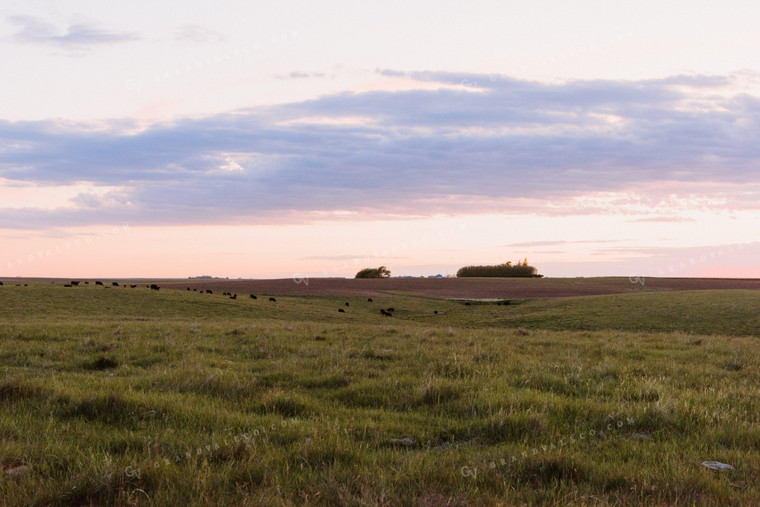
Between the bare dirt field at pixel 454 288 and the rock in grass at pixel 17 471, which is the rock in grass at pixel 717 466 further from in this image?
the bare dirt field at pixel 454 288

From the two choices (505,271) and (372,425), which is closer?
(372,425)

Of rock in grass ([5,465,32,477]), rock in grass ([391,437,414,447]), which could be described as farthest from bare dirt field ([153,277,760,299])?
rock in grass ([5,465,32,477])

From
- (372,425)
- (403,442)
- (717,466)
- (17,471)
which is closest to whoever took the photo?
(17,471)

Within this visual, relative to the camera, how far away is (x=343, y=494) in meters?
4.73

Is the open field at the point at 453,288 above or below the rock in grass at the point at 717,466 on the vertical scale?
below

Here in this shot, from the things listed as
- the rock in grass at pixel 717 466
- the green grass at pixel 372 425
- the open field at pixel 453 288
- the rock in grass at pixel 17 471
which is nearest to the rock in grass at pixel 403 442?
the green grass at pixel 372 425

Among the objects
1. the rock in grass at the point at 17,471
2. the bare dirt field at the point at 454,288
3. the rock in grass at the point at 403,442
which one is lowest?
the bare dirt field at the point at 454,288

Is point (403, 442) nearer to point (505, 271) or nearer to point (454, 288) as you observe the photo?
point (454, 288)

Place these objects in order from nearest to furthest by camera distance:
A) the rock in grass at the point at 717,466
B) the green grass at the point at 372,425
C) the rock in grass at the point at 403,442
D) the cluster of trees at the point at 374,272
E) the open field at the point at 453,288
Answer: the green grass at the point at 372,425
the rock in grass at the point at 717,466
the rock in grass at the point at 403,442
the open field at the point at 453,288
the cluster of trees at the point at 374,272

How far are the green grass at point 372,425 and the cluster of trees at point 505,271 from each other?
11373 cm

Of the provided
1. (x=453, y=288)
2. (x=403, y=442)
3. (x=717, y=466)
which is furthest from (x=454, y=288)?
(x=717, y=466)

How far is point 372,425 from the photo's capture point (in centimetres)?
707

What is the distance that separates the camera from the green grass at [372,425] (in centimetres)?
498

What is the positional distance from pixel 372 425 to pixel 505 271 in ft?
410
